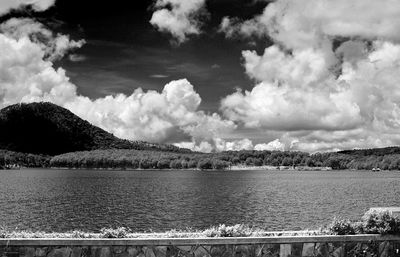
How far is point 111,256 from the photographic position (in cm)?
1803

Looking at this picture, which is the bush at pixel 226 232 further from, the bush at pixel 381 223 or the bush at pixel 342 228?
the bush at pixel 381 223

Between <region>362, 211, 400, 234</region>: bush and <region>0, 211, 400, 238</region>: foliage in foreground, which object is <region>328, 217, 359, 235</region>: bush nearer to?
<region>0, 211, 400, 238</region>: foliage in foreground

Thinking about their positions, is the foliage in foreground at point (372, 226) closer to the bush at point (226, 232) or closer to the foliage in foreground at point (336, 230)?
the foliage in foreground at point (336, 230)

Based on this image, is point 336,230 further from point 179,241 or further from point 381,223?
point 179,241

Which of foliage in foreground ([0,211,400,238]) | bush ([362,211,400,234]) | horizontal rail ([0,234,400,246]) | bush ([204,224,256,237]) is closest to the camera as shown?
horizontal rail ([0,234,400,246])

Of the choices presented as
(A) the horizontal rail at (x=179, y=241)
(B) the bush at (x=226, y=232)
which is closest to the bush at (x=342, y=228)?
(A) the horizontal rail at (x=179, y=241)

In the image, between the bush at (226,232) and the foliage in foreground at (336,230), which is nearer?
the bush at (226,232)

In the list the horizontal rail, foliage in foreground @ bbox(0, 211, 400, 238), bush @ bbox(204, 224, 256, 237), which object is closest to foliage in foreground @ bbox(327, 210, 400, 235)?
foliage in foreground @ bbox(0, 211, 400, 238)

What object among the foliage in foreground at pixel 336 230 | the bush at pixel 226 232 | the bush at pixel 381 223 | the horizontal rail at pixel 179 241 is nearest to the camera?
the horizontal rail at pixel 179 241

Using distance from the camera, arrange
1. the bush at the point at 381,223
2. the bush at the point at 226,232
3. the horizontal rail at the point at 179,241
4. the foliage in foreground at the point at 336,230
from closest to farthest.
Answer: the horizontal rail at the point at 179,241, the bush at the point at 226,232, the foliage in foreground at the point at 336,230, the bush at the point at 381,223

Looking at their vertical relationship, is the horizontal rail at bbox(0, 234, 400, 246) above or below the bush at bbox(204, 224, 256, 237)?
below

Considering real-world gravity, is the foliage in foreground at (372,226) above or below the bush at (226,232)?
above

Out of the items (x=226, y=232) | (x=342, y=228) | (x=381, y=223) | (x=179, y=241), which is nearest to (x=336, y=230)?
(x=342, y=228)

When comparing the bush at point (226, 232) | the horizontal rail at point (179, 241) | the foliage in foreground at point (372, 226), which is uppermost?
the foliage in foreground at point (372, 226)
